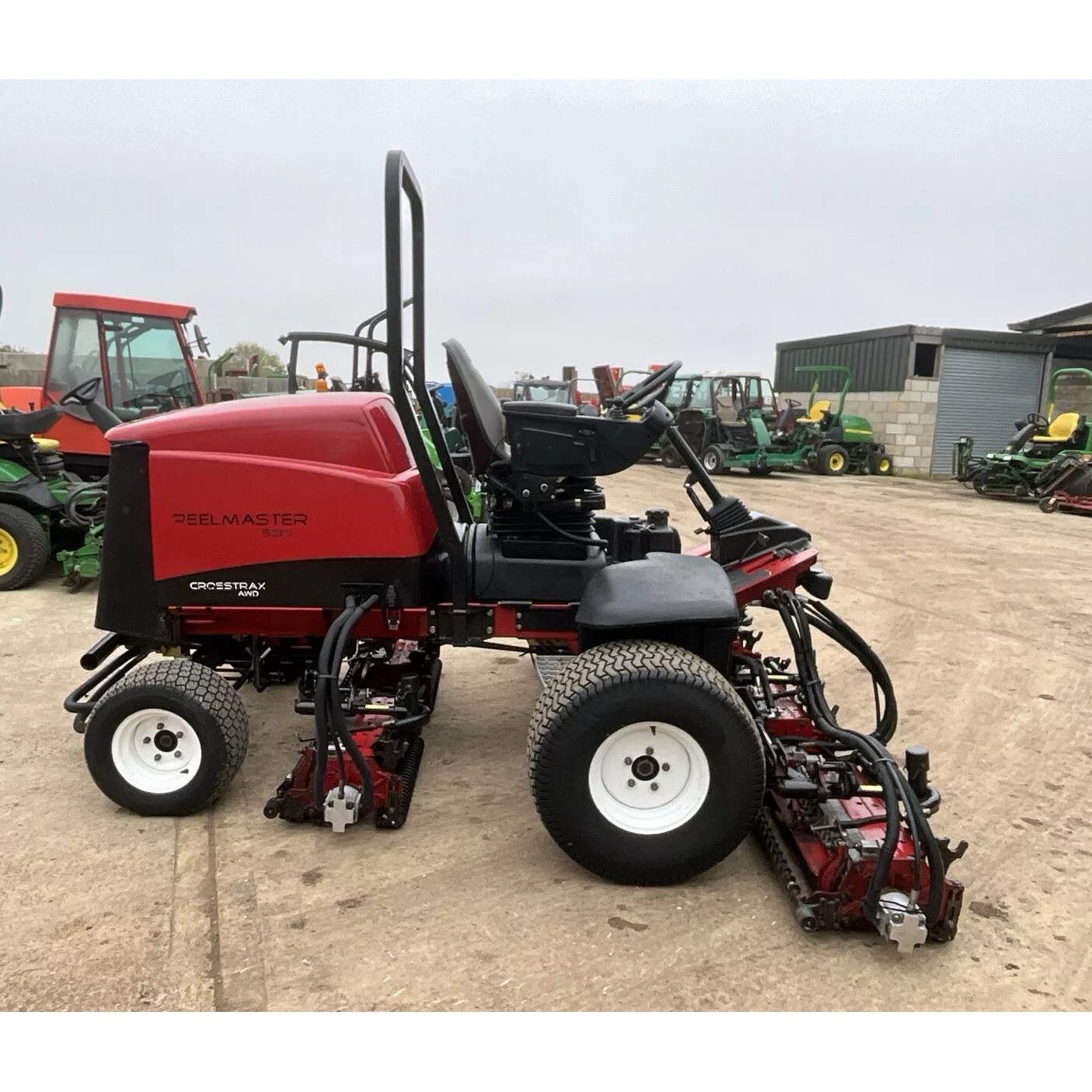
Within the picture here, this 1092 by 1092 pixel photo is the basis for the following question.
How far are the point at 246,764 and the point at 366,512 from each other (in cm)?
122

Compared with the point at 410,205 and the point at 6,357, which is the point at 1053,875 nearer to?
the point at 410,205

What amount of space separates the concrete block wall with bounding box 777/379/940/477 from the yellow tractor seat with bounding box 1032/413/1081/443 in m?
4.59

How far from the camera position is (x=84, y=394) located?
684 cm

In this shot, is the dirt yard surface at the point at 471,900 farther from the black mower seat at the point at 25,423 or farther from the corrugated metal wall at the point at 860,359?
the corrugated metal wall at the point at 860,359

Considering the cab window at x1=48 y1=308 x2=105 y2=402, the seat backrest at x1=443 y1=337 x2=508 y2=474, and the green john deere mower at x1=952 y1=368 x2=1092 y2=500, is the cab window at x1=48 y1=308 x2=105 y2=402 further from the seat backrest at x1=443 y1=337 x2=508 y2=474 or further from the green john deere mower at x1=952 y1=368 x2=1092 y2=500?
the green john deere mower at x1=952 y1=368 x2=1092 y2=500

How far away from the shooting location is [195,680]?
2.91m

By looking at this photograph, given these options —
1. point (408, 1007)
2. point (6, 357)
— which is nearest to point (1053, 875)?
point (408, 1007)

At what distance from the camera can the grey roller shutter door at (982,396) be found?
719 inches

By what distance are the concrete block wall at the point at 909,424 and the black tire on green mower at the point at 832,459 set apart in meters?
1.90

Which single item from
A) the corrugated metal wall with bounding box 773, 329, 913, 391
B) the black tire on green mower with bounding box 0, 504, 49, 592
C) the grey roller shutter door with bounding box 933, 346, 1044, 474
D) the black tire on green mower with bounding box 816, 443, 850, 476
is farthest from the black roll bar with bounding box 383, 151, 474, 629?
the grey roller shutter door with bounding box 933, 346, 1044, 474

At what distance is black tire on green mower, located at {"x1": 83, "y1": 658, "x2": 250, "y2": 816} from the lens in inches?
113

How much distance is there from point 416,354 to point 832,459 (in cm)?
1528

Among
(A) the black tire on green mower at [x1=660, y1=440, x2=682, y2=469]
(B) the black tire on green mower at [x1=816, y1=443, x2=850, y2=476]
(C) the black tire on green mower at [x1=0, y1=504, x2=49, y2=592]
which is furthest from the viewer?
(A) the black tire on green mower at [x1=660, y1=440, x2=682, y2=469]

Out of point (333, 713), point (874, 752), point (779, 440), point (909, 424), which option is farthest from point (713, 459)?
point (333, 713)
